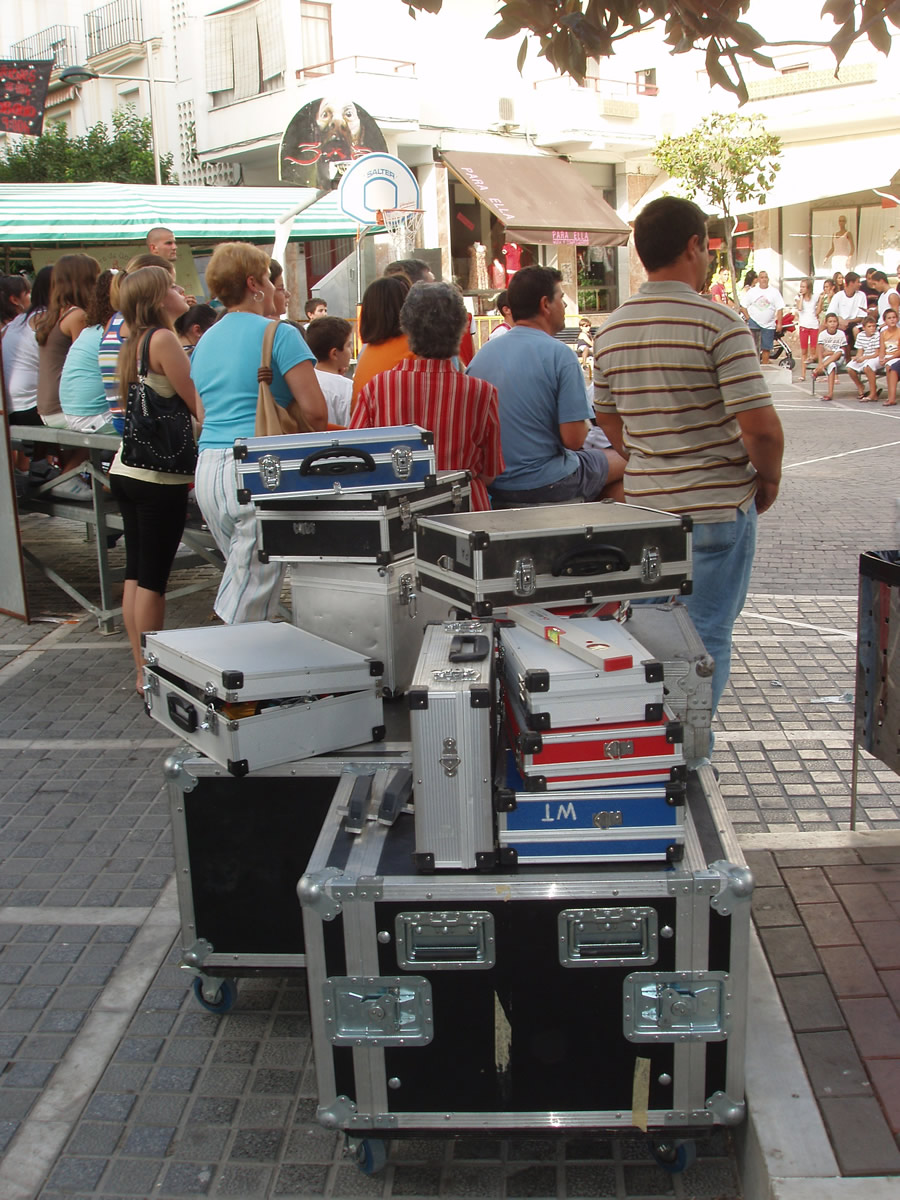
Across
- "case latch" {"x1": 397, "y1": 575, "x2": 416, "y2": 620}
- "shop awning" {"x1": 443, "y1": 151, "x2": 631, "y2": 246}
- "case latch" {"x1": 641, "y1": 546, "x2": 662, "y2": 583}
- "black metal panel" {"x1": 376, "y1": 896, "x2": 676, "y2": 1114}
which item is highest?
"shop awning" {"x1": 443, "y1": 151, "x2": 631, "y2": 246}

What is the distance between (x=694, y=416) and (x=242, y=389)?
1767mm

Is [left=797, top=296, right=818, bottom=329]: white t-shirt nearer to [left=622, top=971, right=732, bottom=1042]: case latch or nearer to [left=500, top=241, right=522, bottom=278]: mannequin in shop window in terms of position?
[left=500, top=241, right=522, bottom=278]: mannequin in shop window

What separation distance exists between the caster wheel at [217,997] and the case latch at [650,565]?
160 cm

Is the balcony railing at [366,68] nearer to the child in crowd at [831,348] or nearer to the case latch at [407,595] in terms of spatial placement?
the child in crowd at [831,348]

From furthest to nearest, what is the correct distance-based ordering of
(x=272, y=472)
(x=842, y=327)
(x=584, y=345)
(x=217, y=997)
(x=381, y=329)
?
(x=584, y=345) → (x=842, y=327) → (x=381, y=329) → (x=272, y=472) → (x=217, y=997)

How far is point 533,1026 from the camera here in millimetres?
2479

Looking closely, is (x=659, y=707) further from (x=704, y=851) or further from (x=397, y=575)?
(x=397, y=575)

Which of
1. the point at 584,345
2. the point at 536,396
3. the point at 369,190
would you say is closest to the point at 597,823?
the point at 536,396

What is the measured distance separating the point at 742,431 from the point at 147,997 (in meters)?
2.47

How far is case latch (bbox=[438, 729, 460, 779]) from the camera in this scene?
2416mm

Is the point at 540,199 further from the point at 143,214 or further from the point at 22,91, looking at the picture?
the point at 143,214

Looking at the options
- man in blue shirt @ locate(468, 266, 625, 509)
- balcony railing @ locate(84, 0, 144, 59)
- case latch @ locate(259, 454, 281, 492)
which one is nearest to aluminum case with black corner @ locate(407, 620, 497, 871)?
case latch @ locate(259, 454, 281, 492)

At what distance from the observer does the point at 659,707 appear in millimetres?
2434

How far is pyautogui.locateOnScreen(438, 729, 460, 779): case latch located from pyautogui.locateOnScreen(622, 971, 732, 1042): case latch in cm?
59
